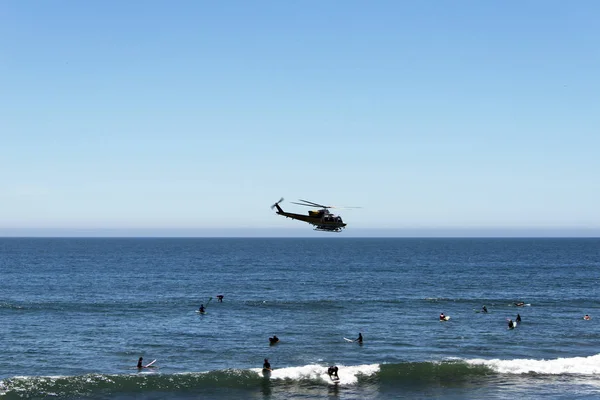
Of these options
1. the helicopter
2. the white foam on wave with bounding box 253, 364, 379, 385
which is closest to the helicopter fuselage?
the helicopter

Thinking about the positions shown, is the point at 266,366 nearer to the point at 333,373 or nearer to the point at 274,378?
the point at 274,378

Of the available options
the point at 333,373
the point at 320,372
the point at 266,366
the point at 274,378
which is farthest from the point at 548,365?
the point at 266,366

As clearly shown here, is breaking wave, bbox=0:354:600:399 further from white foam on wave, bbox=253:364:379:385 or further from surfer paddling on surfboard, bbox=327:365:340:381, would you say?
surfer paddling on surfboard, bbox=327:365:340:381

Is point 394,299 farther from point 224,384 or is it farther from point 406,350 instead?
point 224,384

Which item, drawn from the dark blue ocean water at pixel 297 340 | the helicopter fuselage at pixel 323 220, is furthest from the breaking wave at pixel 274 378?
the helicopter fuselage at pixel 323 220

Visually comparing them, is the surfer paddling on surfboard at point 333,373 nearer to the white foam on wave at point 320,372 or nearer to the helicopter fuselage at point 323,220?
the white foam on wave at point 320,372

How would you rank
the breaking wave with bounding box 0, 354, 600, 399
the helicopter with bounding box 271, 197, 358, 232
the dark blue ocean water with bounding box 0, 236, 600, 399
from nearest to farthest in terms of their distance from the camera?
1. the breaking wave with bounding box 0, 354, 600, 399
2. the dark blue ocean water with bounding box 0, 236, 600, 399
3. the helicopter with bounding box 271, 197, 358, 232
